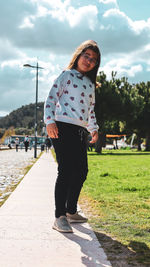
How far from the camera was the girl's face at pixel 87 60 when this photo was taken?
3438 mm

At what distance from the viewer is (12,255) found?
8.09 feet

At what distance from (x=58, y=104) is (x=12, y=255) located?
160 cm

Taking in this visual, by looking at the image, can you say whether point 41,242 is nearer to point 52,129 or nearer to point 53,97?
point 52,129

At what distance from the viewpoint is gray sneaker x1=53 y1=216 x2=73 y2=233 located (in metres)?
3.14

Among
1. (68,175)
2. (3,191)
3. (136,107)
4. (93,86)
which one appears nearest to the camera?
(68,175)

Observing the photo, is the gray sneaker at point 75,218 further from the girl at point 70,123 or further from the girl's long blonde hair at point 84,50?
the girl's long blonde hair at point 84,50

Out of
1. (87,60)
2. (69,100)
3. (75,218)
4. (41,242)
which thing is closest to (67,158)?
(69,100)

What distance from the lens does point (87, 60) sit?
135 inches

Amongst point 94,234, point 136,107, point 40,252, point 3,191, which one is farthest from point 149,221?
point 136,107

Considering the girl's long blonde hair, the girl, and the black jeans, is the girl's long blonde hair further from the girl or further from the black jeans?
the black jeans

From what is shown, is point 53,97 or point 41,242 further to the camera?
point 53,97

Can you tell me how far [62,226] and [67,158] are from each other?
2.26 feet

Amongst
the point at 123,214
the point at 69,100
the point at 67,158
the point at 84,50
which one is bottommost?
the point at 123,214

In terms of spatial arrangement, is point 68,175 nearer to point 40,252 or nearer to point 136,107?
point 40,252
